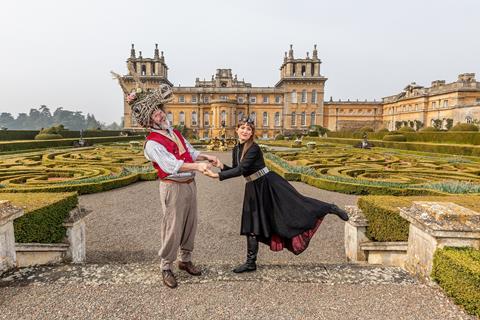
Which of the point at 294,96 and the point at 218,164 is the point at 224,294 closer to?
the point at 218,164

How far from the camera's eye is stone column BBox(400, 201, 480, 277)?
8.15ft

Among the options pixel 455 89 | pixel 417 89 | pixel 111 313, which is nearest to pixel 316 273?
pixel 111 313

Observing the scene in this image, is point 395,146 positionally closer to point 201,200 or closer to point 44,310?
point 201,200

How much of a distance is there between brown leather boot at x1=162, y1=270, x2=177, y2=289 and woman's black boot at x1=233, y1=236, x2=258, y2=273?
24.6 inches

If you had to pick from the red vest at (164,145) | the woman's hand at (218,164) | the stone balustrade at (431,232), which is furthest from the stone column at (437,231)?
the red vest at (164,145)

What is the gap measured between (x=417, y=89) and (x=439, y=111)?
6018 mm

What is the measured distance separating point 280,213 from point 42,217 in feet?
9.16

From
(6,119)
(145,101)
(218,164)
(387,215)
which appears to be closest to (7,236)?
(145,101)

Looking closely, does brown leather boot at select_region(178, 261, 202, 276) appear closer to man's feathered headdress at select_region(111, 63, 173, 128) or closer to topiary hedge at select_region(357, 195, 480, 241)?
man's feathered headdress at select_region(111, 63, 173, 128)

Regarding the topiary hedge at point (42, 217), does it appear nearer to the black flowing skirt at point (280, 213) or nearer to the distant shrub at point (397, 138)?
the black flowing skirt at point (280, 213)

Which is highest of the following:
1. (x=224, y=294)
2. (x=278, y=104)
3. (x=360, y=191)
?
(x=278, y=104)

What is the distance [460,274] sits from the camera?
219 centimetres

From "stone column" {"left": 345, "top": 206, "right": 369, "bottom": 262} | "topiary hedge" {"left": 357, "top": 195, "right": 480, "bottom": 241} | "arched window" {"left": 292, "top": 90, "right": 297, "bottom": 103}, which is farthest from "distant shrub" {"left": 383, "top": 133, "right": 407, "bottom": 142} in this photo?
"arched window" {"left": 292, "top": 90, "right": 297, "bottom": 103}

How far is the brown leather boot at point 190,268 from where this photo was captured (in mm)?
2816
